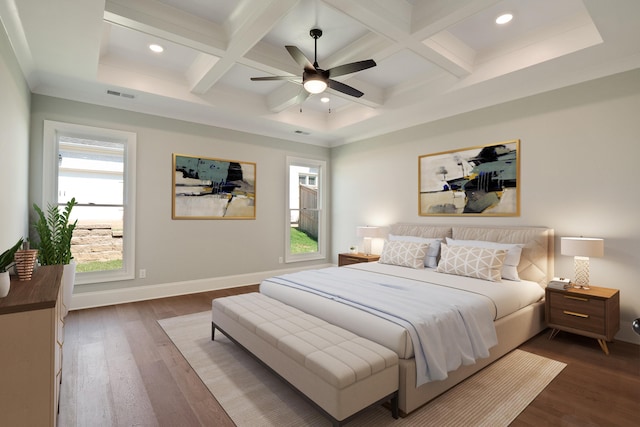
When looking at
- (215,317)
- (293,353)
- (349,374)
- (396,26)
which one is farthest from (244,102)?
(349,374)

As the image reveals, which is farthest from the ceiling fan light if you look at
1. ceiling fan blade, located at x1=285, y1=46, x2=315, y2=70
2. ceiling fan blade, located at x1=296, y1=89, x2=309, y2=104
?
ceiling fan blade, located at x1=296, y1=89, x2=309, y2=104

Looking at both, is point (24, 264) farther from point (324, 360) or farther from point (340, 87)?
point (340, 87)

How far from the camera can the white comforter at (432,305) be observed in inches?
83.4

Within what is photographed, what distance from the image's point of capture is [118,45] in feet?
11.5

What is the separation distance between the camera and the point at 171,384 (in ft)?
7.83

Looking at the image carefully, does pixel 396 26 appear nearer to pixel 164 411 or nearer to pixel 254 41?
pixel 254 41

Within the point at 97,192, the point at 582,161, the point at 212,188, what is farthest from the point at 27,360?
the point at 582,161

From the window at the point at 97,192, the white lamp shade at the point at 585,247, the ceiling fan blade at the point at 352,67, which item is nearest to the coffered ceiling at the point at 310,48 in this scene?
the ceiling fan blade at the point at 352,67

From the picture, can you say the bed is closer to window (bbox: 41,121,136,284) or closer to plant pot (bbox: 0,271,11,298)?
plant pot (bbox: 0,271,11,298)

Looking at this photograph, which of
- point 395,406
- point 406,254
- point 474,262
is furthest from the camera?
point 406,254

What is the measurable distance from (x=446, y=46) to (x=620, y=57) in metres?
1.65

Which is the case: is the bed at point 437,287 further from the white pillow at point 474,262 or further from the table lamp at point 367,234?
the table lamp at point 367,234

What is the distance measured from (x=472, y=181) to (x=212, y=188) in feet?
13.0

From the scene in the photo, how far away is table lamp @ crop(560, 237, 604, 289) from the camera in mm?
3010
